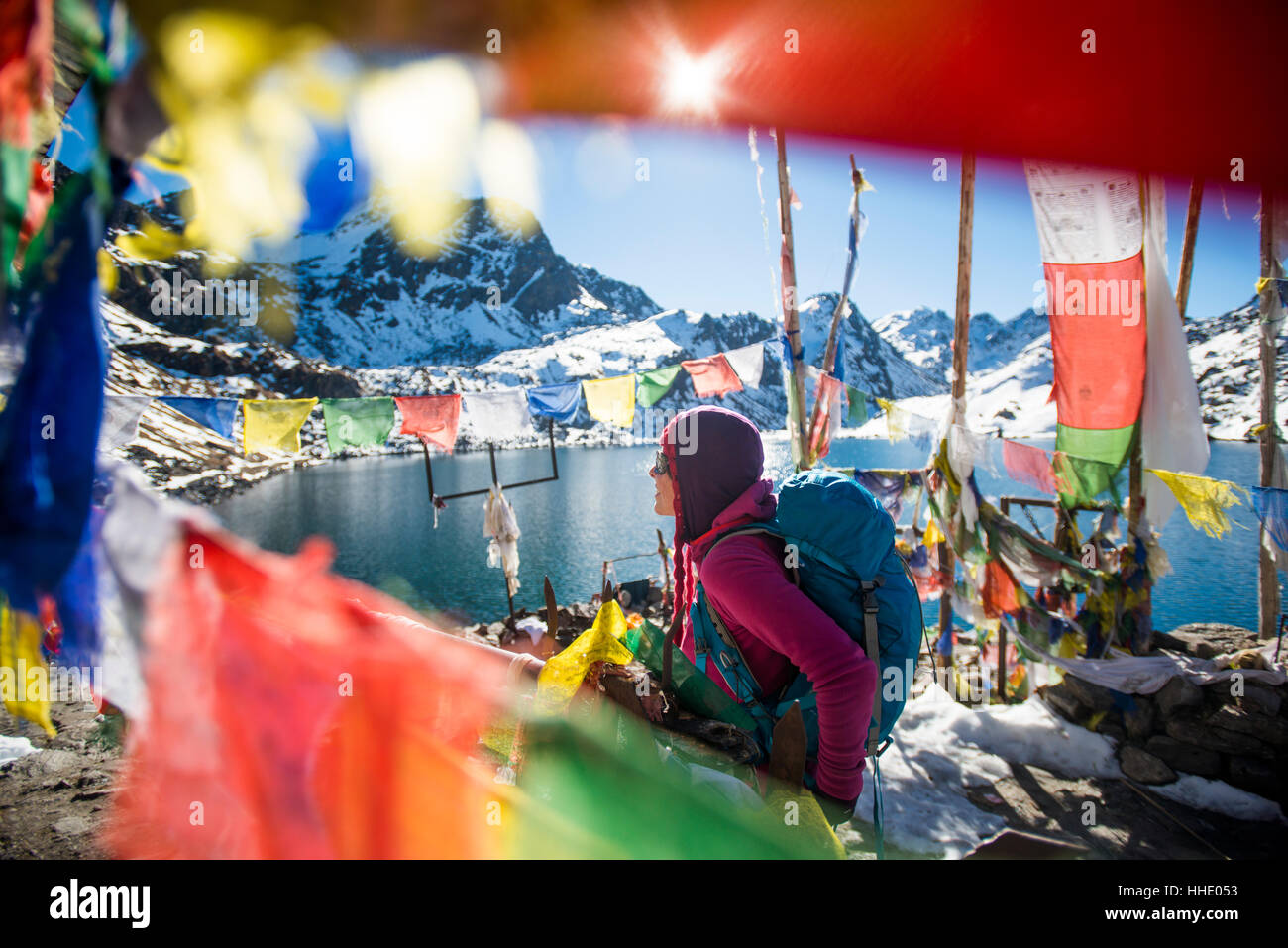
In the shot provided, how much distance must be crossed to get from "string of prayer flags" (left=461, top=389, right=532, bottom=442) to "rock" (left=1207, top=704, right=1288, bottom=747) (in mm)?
9517

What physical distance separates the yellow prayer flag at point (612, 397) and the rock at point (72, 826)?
7.50 m

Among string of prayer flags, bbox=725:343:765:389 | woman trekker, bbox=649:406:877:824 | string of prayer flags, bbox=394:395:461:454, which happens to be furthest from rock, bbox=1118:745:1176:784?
string of prayer flags, bbox=394:395:461:454

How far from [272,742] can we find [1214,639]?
12.8m

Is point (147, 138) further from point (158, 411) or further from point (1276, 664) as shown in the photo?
point (1276, 664)

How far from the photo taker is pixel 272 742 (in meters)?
1.13

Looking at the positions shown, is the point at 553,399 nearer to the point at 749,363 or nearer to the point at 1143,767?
the point at 749,363

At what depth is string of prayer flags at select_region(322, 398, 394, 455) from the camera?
9.23 metres

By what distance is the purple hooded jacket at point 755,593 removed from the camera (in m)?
1.42

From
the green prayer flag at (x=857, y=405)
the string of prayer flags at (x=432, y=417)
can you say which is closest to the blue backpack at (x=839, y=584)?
the green prayer flag at (x=857, y=405)

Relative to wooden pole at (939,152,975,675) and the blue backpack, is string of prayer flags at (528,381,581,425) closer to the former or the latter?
wooden pole at (939,152,975,675)

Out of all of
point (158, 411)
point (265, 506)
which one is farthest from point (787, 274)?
point (265, 506)

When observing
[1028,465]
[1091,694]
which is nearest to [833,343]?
[1028,465]
